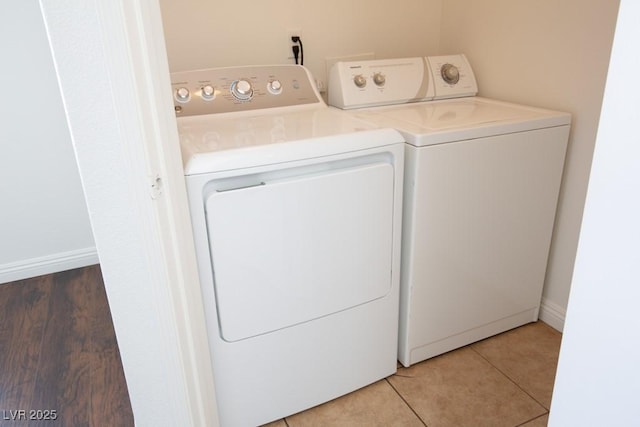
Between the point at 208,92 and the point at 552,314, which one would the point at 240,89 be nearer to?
the point at 208,92

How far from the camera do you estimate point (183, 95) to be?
64.2 inches

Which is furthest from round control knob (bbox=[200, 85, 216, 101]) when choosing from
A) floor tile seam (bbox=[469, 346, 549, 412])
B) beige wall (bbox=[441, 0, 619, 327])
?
floor tile seam (bbox=[469, 346, 549, 412])

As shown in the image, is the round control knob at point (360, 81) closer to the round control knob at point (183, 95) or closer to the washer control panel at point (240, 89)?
the washer control panel at point (240, 89)

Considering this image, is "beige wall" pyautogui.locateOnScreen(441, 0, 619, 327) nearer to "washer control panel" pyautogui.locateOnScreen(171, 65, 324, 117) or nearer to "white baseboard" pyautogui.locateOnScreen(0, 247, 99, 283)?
"washer control panel" pyautogui.locateOnScreen(171, 65, 324, 117)

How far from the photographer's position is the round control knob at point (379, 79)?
1867mm

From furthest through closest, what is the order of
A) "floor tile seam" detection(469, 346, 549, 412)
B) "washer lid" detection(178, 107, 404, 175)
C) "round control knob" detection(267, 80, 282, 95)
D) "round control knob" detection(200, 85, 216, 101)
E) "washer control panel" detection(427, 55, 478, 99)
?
1. "washer control panel" detection(427, 55, 478, 99)
2. "round control knob" detection(267, 80, 282, 95)
3. "round control knob" detection(200, 85, 216, 101)
4. "floor tile seam" detection(469, 346, 549, 412)
5. "washer lid" detection(178, 107, 404, 175)

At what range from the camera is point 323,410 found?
5.13ft

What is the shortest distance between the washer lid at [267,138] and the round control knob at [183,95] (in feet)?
0.25

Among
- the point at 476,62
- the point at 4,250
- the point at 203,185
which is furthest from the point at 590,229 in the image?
the point at 4,250

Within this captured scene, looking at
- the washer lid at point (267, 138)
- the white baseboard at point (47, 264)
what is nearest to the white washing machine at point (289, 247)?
the washer lid at point (267, 138)

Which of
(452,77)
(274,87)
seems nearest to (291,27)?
(274,87)

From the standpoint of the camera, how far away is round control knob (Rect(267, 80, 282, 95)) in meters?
1.77

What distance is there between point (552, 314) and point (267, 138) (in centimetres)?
142

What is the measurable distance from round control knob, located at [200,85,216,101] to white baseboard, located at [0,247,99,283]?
1.28 meters
